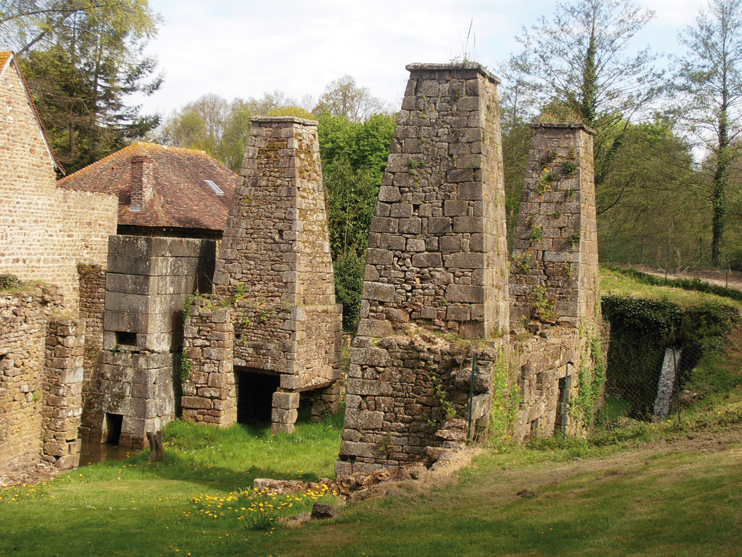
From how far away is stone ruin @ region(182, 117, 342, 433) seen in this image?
15.6m

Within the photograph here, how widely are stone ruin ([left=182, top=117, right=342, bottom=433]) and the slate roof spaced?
574cm

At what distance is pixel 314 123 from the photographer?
642 inches

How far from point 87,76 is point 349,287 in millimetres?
16082

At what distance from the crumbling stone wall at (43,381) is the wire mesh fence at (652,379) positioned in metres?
11.1

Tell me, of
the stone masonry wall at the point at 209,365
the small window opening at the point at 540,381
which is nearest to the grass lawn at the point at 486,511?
the small window opening at the point at 540,381

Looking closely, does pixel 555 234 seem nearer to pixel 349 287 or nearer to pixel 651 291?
pixel 651 291

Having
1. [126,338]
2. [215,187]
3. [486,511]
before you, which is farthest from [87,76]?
[486,511]

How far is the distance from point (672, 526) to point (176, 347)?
12.6 meters

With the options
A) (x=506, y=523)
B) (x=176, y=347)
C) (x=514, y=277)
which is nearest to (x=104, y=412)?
(x=176, y=347)

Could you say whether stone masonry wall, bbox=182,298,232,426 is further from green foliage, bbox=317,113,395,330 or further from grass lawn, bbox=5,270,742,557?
green foliage, bbox=317,113,395,330

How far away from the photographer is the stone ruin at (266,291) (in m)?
15.6

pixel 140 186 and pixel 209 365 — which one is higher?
pixel 140 186

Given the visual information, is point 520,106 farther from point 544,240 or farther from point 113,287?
point 113,287

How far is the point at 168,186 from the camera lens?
890 inches
